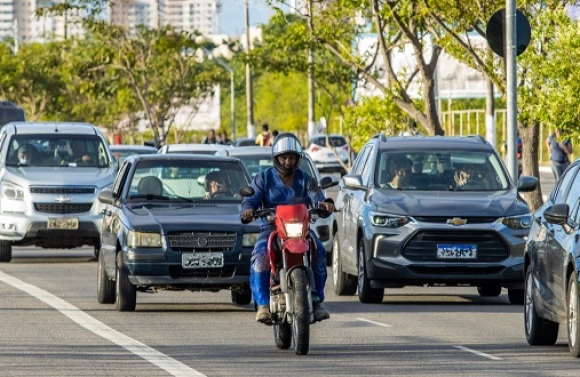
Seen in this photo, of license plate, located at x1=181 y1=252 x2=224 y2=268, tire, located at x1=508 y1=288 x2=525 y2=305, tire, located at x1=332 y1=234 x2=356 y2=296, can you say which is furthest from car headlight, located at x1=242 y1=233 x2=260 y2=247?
tire, located at x1=508 y1=288 x2=525 y2=305

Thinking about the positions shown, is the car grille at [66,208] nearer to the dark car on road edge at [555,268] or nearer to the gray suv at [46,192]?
the gray suv at [46,192]

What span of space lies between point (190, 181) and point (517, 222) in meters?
3.38

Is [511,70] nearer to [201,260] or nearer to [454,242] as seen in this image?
[454,242]

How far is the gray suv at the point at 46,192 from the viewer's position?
81.6ft

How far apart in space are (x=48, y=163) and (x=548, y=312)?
13564 millimetres

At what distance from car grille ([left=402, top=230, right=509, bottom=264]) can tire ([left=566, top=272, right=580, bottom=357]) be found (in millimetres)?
4692

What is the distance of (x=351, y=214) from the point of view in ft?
63.2

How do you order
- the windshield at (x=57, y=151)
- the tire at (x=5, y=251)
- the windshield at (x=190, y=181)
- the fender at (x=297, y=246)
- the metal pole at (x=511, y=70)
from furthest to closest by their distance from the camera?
the windshield at (x=57, y=151)
the metal pole at (x=511, y=70)
the tire at (x=5, y=251)
the windshield at (x=190, y=181)
the fender at (x=297, y=246)

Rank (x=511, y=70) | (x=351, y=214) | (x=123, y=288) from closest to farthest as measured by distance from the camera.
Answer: (x=123, y=288), (x=351, y=214), (x=511, y=70)

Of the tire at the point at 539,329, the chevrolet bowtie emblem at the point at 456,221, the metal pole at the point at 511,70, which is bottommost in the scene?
the tire at the point at 539,329

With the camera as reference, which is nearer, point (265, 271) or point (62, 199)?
point (265, 271)

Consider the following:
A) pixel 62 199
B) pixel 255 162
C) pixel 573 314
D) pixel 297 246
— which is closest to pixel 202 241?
pixel 297 246

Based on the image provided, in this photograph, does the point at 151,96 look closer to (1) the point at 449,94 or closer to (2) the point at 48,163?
(1) the point at 449,94

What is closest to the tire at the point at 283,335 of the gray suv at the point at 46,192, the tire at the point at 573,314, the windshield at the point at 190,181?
the tire at the point at 573,314
